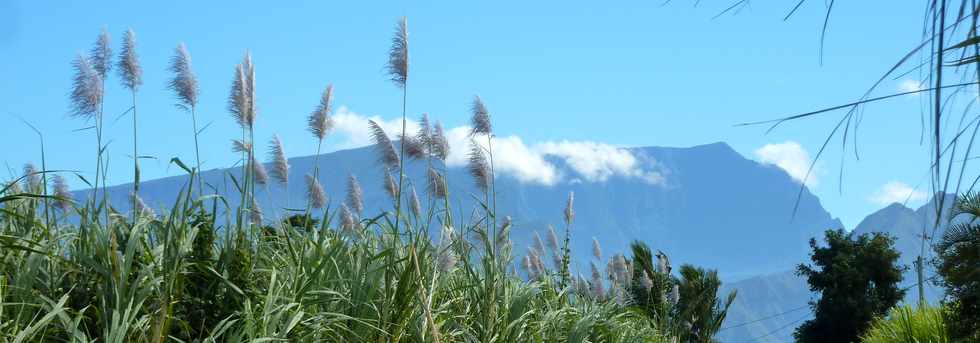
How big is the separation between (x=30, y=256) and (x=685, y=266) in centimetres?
1813

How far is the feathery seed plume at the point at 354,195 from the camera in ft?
16.8

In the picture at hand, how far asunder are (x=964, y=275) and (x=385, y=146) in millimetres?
11781

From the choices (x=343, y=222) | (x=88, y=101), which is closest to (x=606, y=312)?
(x=343, y=222)

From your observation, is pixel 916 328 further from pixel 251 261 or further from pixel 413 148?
pixel 251 261

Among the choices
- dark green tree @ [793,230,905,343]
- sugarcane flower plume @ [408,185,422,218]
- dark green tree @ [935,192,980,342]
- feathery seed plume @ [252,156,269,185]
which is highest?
feathery seed plume @ [252,156,269,185]

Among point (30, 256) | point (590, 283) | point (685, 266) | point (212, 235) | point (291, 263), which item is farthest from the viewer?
point (685, 266)

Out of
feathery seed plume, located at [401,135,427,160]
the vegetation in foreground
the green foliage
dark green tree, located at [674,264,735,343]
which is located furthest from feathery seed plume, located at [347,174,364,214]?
the green foliage

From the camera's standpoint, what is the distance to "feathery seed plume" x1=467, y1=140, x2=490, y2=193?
17.5 ft

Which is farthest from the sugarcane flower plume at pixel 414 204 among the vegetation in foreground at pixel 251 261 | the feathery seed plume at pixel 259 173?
the feathery seed plume at pixel 259 173

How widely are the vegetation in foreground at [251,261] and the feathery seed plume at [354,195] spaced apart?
0.01 m

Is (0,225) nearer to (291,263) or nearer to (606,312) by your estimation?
(291,263)

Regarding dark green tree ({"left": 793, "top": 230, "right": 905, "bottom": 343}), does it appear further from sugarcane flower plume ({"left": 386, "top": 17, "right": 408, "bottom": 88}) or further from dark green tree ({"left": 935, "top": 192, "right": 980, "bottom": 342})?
sugarcane flower plume ({"left": 386, "top": 17, "right": 408, "bottom": 88})

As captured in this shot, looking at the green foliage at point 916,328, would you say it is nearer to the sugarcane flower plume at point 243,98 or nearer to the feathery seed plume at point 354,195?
the feathery seed plume at point 354,195

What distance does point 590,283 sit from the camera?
25.6 ft
